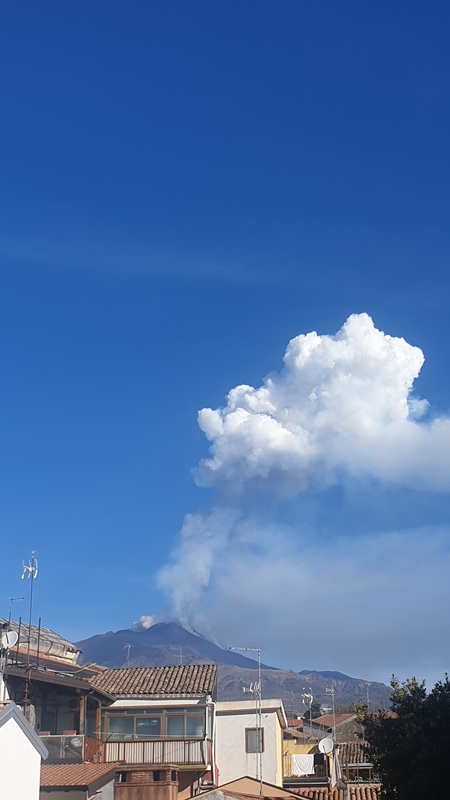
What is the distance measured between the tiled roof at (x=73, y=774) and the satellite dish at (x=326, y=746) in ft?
43.7

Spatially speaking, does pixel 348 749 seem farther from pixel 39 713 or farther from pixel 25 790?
pixel 25 790

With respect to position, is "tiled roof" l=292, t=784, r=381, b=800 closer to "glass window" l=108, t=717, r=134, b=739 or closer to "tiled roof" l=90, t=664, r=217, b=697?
"tiled roof" l=90, t=664, r=217, b=697

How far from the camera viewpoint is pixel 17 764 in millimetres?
28016

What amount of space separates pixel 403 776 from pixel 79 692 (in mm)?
16139

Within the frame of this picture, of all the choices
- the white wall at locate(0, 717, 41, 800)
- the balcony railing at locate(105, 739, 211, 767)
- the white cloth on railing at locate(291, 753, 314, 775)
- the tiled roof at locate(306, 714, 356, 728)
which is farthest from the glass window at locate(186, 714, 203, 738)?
the tiled roof at locate(306, 714, 356, 728)

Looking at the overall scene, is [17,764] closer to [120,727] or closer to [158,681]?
[120,727]

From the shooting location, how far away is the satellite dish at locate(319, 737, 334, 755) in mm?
46406

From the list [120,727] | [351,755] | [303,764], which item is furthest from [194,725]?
[351,755]

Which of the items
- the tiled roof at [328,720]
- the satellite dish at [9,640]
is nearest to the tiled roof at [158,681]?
the satellite dish at [9,640]

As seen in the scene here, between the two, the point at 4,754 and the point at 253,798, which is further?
the point at 253,798

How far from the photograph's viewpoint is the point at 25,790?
28328mm

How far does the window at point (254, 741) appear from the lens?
156 feet

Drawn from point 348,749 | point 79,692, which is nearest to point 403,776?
point 79,692

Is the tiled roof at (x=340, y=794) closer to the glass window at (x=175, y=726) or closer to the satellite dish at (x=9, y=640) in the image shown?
the glass window at (x=175, y=726)
